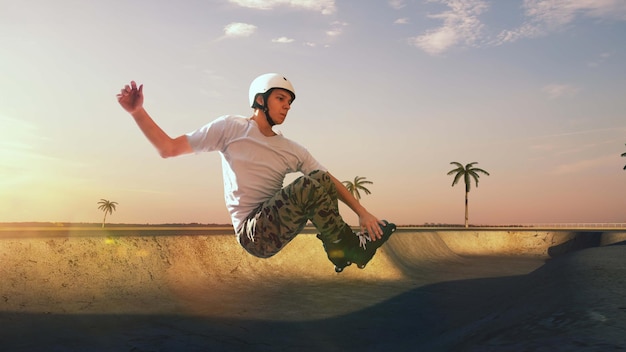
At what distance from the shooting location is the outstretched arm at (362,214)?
3639mm

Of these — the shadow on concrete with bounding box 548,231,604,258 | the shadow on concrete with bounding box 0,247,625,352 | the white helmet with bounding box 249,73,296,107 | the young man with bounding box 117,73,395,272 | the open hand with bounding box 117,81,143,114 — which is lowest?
the shadow on concrete with bounding box 0,247,625,352

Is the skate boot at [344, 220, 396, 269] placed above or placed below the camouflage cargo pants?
below

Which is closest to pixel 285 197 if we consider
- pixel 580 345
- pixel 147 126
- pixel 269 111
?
pixel 269 111

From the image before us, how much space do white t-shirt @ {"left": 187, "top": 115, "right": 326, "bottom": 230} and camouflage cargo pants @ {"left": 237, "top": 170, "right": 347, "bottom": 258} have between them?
12 centimetres

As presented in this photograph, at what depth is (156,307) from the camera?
1091 centimetres

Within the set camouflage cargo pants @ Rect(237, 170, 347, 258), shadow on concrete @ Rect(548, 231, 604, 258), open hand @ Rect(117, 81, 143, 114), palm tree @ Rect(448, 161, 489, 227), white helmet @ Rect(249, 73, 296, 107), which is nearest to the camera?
open hand @ Rect(117, 81, 143, 114)

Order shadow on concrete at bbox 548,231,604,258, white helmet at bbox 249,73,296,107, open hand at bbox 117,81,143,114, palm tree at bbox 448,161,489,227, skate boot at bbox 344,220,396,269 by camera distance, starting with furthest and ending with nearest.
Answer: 1. palm tree at bbox 448,161,489,227
2. shadow on concrete at bbox 548,231,604,258
3. skate boot at bbox 344,220,396,269
4. white helmet at bbox 249,73,296,107
5. open hand at bbox 117,81,143,114

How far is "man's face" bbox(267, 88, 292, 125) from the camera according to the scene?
344 centimetres

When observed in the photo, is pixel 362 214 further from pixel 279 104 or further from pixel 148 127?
pixel 148 127

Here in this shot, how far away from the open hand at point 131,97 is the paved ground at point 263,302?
11.5ft

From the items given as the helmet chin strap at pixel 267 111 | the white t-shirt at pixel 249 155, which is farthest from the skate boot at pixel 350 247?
the helmet chin strap at pixel 267 111

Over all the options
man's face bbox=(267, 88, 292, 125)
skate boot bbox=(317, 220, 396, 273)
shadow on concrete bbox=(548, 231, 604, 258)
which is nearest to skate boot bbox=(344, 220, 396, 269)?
skate boot bbox=(317, 220, 396, 273)

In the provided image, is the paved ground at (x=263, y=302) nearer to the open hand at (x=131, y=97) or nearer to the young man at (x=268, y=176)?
the young man at (x=268, y=176)

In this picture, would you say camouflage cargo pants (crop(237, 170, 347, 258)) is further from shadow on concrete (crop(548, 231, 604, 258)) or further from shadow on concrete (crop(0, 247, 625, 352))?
shadow on concrete (crop(548, 231, 604, 258))
